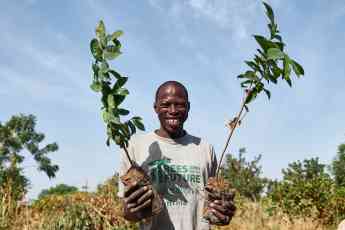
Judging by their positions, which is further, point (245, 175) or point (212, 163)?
point (245, 175)

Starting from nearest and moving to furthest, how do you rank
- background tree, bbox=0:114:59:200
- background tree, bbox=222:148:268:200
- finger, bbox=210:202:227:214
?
1. finger, bbox=210:202:227:214
2. background tree, bbox=222:148:268:200
3. background tree, bbox=0:114:59:200

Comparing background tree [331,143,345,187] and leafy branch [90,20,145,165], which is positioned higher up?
background tree [331,143,345,187]

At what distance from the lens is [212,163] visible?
303cm

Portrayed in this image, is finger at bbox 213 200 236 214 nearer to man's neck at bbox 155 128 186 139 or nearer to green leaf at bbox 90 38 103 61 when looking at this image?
man's neck at bbox 155 128 186 139

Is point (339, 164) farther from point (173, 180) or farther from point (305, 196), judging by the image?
point (173, 180)

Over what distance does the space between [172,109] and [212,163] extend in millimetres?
469

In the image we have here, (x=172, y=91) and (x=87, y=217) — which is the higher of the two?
(x=172, y=91)

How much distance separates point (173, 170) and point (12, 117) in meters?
A: 34.1

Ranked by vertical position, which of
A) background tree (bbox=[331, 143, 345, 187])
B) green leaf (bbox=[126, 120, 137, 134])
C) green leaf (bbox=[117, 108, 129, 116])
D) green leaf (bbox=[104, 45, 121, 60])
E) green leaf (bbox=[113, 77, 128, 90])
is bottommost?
green leaf (bbox=[126, 120, 137, 134])

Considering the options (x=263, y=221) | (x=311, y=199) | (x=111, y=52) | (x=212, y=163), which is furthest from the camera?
(x=311, y=199)

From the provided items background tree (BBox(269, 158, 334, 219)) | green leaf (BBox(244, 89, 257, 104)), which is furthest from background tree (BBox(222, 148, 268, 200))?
green leaf (BBox(244, 89, 257, 104))

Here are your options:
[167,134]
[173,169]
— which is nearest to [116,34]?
[167,134]

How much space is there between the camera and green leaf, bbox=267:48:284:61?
Answer: 291 centimetres

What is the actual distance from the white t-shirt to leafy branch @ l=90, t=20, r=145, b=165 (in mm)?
116
